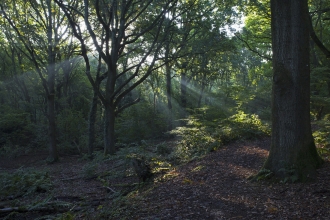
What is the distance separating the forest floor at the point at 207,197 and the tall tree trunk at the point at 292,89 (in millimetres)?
455

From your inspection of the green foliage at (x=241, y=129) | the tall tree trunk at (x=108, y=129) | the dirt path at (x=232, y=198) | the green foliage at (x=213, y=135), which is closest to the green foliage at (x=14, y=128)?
the tall tree trunk at (x=108, y=129)

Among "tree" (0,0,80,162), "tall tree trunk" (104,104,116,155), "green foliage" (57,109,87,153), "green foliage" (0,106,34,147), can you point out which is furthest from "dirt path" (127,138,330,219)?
"green foliage" (0,106,34,147)

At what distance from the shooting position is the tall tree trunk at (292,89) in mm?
6027

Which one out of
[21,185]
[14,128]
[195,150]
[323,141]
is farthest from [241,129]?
[14,128]

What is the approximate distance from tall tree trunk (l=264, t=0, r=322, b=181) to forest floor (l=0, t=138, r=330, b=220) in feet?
1.49

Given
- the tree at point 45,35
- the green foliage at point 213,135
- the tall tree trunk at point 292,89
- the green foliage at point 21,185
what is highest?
the tree at point 45,35

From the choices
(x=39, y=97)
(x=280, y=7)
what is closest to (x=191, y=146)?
(x=280, y=7)

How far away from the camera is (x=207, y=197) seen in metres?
5.82

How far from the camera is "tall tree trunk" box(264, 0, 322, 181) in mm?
6027

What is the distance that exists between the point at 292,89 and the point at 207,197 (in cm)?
268

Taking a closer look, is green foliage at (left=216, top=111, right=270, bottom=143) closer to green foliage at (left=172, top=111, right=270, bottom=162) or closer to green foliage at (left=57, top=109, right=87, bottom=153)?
green foliage at (left=172, top=111, right=270, bottom=162)

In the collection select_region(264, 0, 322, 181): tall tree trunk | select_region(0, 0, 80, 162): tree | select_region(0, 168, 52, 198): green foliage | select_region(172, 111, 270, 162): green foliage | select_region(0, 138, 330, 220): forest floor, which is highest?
select_region(0, 0, 80, 162): tree

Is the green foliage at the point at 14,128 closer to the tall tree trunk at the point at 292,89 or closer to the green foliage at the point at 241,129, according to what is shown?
the green foliage at the point at 241,129

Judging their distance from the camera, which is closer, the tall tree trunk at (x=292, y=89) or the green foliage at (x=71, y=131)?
the tall tree trunk at (x=292, y=89)
